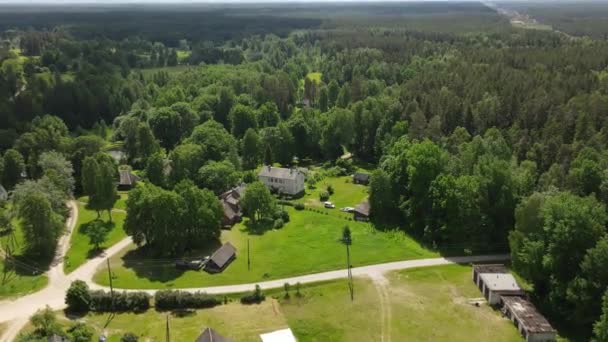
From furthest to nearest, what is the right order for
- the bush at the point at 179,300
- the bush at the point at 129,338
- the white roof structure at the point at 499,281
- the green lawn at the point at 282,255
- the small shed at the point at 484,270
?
1. the green lawn at the point at 282,255
2. the small shed at the point at 484,270
3. the white roof structure at the point at 499,281
4. the bush at the point at 179,300
5. the bush at the point at 129,338

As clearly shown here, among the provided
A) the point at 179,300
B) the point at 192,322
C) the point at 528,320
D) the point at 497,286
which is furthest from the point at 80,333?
the point at 528,320

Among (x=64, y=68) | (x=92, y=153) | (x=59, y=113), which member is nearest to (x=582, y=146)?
(x=92, y=153)

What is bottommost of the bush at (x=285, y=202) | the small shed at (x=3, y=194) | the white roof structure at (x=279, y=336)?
the bush at (x=285, y=202)

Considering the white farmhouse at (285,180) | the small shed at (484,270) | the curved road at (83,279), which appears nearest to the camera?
the curved road at (83,279)

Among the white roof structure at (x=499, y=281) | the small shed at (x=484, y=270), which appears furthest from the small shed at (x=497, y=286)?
the small shed at (x=484, y=270)

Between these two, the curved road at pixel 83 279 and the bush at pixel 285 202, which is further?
the bush at pixel 285 202

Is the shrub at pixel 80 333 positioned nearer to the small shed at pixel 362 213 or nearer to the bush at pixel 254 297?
the bush at pixel 254 297
